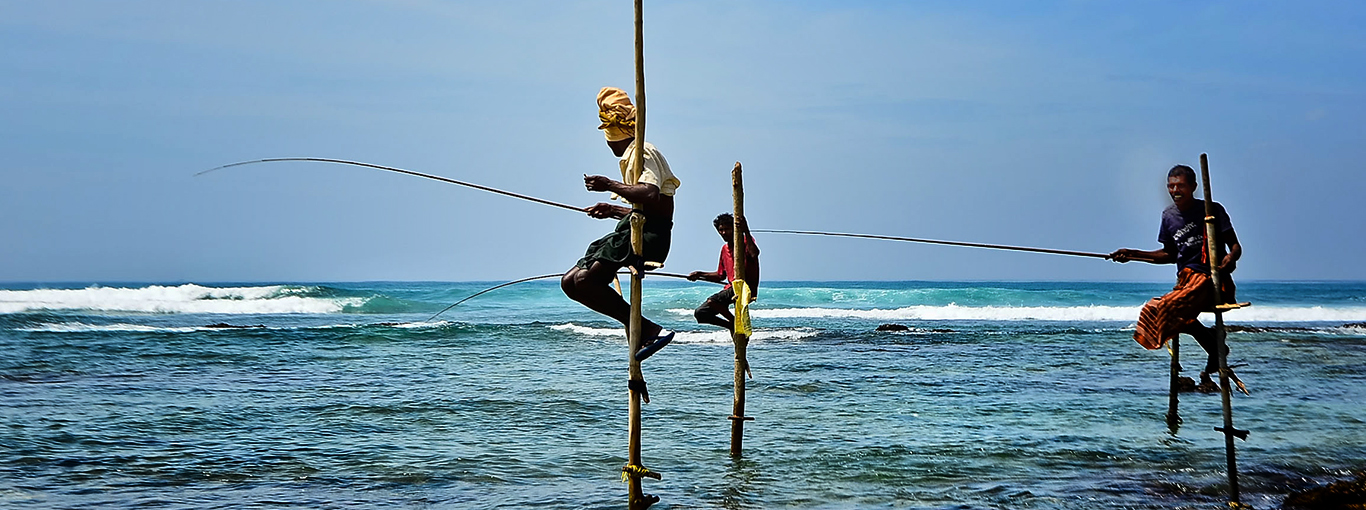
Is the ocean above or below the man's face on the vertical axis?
below

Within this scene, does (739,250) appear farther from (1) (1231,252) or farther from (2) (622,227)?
(1) (1231,252)

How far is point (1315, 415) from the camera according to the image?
40.5 ft

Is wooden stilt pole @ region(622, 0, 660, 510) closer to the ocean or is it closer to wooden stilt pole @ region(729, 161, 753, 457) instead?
the ocean

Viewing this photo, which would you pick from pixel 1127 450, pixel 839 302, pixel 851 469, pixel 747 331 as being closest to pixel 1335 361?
pixel 1127 450

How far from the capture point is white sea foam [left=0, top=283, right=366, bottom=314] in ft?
120

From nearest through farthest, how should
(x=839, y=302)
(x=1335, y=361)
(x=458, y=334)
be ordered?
(x=1335, y=361)
(x=458, y=334)
(x=839, y=302)

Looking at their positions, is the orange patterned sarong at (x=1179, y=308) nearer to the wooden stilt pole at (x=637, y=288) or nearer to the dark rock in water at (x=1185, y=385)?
the dark rock in water at (x=1185, y=385)

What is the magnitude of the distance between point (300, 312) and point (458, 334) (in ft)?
46.3

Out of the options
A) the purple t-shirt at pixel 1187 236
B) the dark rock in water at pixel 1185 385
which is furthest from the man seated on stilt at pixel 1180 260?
the dark rock in water at pixel 1185 385

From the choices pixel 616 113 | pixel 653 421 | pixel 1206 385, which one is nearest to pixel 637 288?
pixel 616 113

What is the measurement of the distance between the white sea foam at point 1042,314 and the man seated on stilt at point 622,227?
2962 centimetres

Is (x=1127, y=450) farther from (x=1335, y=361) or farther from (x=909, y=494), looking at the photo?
(x=1335, y=361)

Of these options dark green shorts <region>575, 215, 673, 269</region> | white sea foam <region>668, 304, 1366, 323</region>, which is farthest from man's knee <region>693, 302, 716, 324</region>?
white sea foam <region>668, 304, 1366, 323</region>

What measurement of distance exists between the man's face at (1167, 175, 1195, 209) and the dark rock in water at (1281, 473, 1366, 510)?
219 centimetres
